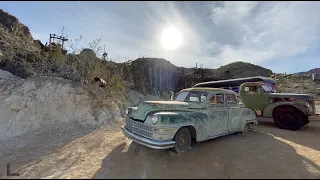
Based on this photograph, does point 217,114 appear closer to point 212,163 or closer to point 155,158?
point 212,163

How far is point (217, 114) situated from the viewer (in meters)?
6.26

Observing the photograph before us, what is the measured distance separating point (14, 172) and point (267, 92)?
9.54 m

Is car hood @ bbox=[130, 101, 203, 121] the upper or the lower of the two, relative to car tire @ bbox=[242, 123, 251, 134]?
upper

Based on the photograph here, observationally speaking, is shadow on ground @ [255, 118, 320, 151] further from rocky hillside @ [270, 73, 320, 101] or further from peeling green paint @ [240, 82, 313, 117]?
rocky hillside @ [270, 73, 320, 101]

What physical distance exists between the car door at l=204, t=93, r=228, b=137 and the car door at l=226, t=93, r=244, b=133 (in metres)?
0.24

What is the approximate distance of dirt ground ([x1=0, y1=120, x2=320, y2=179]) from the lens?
173 inches

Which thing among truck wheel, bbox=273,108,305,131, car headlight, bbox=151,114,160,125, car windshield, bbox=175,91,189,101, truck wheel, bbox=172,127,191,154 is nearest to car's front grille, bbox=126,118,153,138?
car headlight, bbox=151,114,160,125

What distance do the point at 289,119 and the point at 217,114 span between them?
4.59 metres

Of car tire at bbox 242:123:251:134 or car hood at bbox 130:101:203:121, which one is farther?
car tire at bbox 242:123:251:134

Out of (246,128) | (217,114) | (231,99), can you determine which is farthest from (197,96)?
(246,128)

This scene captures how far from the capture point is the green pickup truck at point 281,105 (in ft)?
28.9

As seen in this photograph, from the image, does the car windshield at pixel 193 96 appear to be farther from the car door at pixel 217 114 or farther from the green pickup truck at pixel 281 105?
the green pickup truck at pixel 281 105

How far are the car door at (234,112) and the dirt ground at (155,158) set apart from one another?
35cm

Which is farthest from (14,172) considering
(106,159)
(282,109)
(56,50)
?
(282,109)
